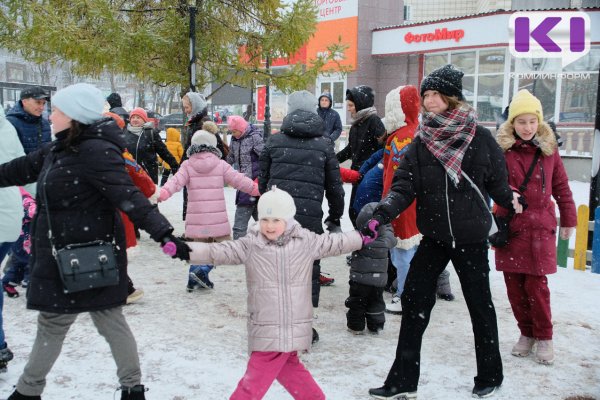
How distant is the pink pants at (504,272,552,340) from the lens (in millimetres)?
4371

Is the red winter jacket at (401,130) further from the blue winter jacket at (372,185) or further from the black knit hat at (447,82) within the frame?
the black knit hat at (447,82)

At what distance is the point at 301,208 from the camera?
469 cm

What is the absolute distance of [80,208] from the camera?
3113mm

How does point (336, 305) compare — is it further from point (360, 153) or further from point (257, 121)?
point (257, 121)

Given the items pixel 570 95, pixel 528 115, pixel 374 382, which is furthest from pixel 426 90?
pixel 570 95

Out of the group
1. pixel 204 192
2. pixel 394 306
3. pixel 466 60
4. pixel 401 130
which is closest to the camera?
pixel 401 130

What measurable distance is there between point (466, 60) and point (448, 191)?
2151 cm

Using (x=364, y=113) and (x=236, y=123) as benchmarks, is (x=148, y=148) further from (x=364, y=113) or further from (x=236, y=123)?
(x=364, y=113)

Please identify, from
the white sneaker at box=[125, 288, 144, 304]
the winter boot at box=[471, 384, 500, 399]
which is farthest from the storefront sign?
the winter boot at box=[471, 384, 500, 399]

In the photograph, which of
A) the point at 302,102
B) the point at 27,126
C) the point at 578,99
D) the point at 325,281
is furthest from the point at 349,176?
the point at 578,99

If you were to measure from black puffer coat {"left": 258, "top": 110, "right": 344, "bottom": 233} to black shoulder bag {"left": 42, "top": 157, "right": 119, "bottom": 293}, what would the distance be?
1.82m

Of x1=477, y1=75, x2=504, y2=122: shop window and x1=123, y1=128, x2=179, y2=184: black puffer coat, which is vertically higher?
x1=477, y1=75, x2=504, y2=122: shop window

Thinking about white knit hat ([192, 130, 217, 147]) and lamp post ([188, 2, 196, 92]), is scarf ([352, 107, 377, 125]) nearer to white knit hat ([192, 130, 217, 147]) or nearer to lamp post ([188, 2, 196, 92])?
white knit hat ([192, 130, 217, 147])

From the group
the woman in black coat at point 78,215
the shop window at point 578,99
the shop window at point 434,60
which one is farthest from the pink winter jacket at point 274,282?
the shop window at point 434,60
